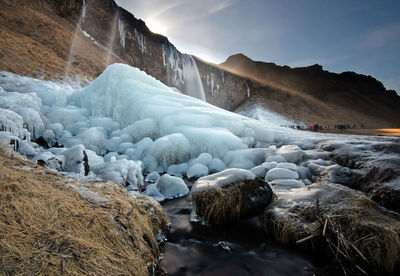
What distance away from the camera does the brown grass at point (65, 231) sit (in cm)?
138

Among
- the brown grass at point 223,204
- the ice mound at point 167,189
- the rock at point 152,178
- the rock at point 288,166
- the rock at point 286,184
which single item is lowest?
the rock at point 152,178

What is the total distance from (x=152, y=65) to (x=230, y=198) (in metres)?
31.0

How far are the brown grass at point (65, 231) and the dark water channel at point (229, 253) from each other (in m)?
0.40

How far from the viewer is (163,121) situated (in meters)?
7.44

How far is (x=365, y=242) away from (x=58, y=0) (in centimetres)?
3051

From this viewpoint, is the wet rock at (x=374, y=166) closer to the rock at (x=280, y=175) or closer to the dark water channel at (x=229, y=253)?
the rock at (x=280, y=175)

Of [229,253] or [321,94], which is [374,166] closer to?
[229,253]

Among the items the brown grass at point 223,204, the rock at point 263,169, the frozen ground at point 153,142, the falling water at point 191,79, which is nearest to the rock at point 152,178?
the frozen ground at point 153,142

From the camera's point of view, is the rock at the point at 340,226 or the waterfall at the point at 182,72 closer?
the rock at the point at 340,226

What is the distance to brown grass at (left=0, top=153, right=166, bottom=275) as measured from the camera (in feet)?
4.53

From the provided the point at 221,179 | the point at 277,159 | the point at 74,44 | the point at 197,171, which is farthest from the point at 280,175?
the point at 74,44

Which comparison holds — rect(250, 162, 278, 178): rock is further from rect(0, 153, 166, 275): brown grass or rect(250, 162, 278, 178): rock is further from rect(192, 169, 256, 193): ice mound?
rect(0, 153, 166, 275): brown grass

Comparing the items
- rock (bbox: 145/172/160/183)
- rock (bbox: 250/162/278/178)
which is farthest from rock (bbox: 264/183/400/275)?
rock (bbox: 145/172/160/183)

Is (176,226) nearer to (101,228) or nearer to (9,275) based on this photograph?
(101,228)
